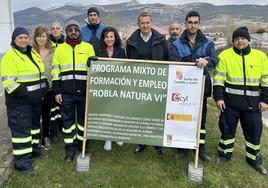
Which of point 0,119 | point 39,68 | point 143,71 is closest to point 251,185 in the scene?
point 143,71

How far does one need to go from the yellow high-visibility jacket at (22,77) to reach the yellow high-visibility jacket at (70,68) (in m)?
0.24

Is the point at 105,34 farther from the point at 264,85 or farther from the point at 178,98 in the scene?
the point at 264,85

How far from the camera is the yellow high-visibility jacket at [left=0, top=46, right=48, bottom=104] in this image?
4297 mm

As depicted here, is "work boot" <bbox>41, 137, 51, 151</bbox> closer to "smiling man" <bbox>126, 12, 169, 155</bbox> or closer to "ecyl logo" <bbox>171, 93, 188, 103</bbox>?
"smiling man" <bbox>126, 12, 169, 155</bbox>

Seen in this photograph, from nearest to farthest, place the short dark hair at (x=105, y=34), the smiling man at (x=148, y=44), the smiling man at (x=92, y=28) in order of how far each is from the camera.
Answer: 1. the smiling man at (x=148, y=44)
2. the short dark hair at (x=105, y=34)
3. the smiling man at (x=92, y=28)

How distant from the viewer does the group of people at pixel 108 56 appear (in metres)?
4.51

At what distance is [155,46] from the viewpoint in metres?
5.01

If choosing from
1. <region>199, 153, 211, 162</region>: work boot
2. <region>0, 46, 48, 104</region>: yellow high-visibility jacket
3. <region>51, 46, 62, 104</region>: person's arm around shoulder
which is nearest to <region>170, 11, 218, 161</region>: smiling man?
<region>199, 153, 211, 162</region>: work boot

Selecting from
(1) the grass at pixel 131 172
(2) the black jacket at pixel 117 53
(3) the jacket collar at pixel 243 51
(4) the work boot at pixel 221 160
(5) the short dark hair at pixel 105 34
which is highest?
(5) the short dark hair at pixel 105 34

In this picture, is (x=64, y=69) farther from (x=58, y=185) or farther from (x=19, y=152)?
(x=58, y=185)

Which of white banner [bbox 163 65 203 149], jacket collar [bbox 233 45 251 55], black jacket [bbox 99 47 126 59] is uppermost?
jacket collar [bbox 233 45 251 55]

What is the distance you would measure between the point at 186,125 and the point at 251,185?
1.45m

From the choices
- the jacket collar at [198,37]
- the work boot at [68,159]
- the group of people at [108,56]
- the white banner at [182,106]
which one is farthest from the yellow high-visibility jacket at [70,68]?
the jacket collar at [198,37]

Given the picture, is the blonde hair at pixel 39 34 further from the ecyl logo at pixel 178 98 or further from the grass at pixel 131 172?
the ecyl logo at pixel 178 98
